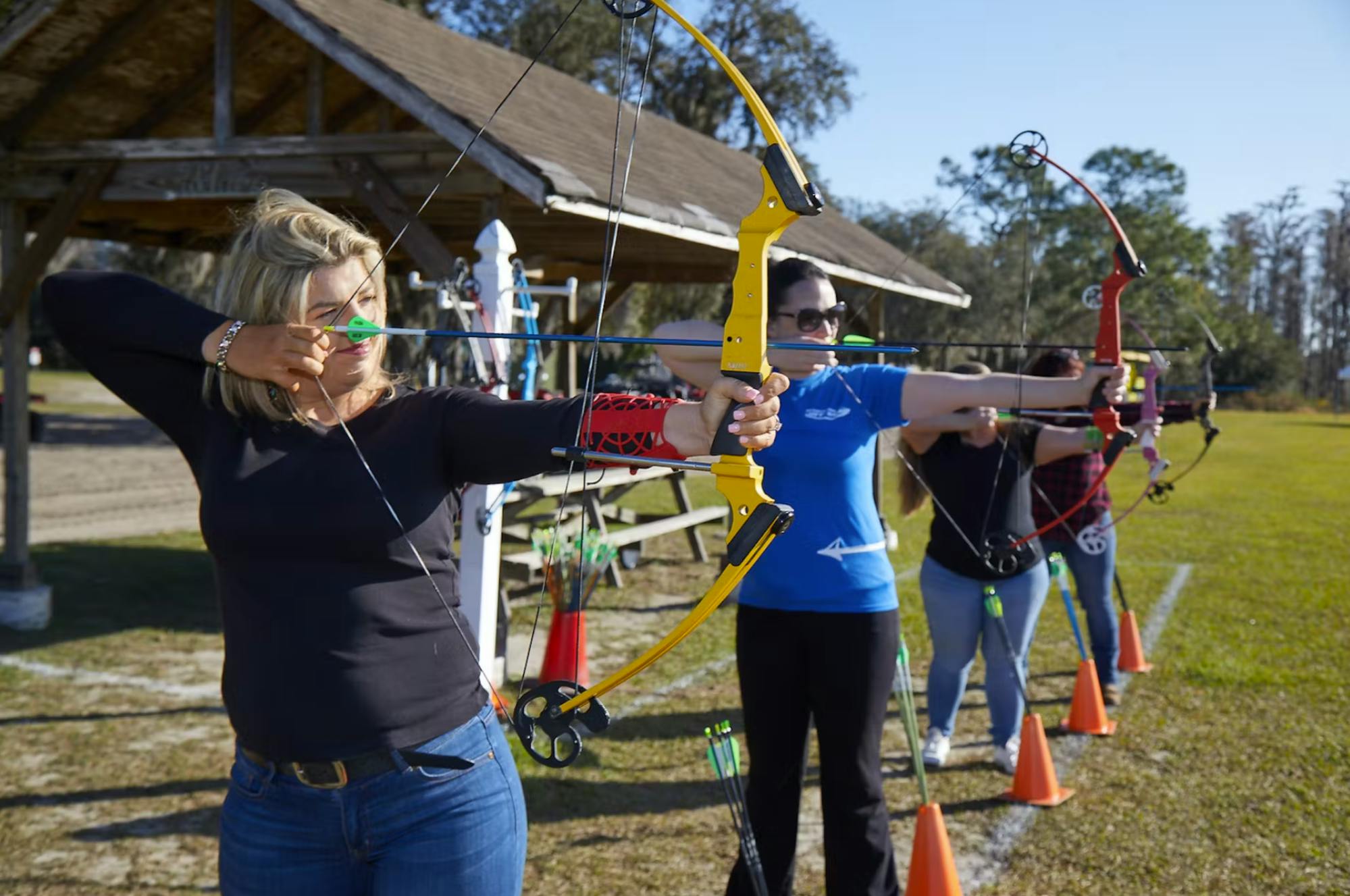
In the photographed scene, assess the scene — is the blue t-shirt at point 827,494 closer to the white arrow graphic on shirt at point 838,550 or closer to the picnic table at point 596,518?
the white arrow graphic on shirt at point 838,550

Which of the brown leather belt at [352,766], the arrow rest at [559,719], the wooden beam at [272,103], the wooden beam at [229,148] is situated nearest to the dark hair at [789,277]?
the arrow rest at [559,719]

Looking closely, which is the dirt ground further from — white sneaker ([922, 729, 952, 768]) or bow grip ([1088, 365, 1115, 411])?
bow grip ([1088, 365, 1115, 411])

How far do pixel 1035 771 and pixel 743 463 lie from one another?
281cm

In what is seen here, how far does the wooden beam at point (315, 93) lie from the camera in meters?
5.25

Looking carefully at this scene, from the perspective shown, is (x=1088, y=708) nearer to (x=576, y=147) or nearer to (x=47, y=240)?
(x=576, y=147)

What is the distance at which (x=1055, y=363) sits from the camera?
429 cm

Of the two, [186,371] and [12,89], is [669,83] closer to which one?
[12,89]

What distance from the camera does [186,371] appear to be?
159 cm

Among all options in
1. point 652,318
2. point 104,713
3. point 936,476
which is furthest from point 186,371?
point 652,318

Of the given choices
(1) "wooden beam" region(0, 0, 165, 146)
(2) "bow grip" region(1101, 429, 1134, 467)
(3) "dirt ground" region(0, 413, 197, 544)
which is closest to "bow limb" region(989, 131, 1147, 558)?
(2) "bow grip" region(1101, 429, 1134, 467)

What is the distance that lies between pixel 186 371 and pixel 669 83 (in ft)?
72.5

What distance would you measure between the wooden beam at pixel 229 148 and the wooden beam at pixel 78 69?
126 millimetres

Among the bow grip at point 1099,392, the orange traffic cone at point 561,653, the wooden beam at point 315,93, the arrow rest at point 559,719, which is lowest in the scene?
the orange traffic cone at point 561,653

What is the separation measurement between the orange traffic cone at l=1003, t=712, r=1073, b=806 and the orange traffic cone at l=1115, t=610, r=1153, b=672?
6.15 ft
